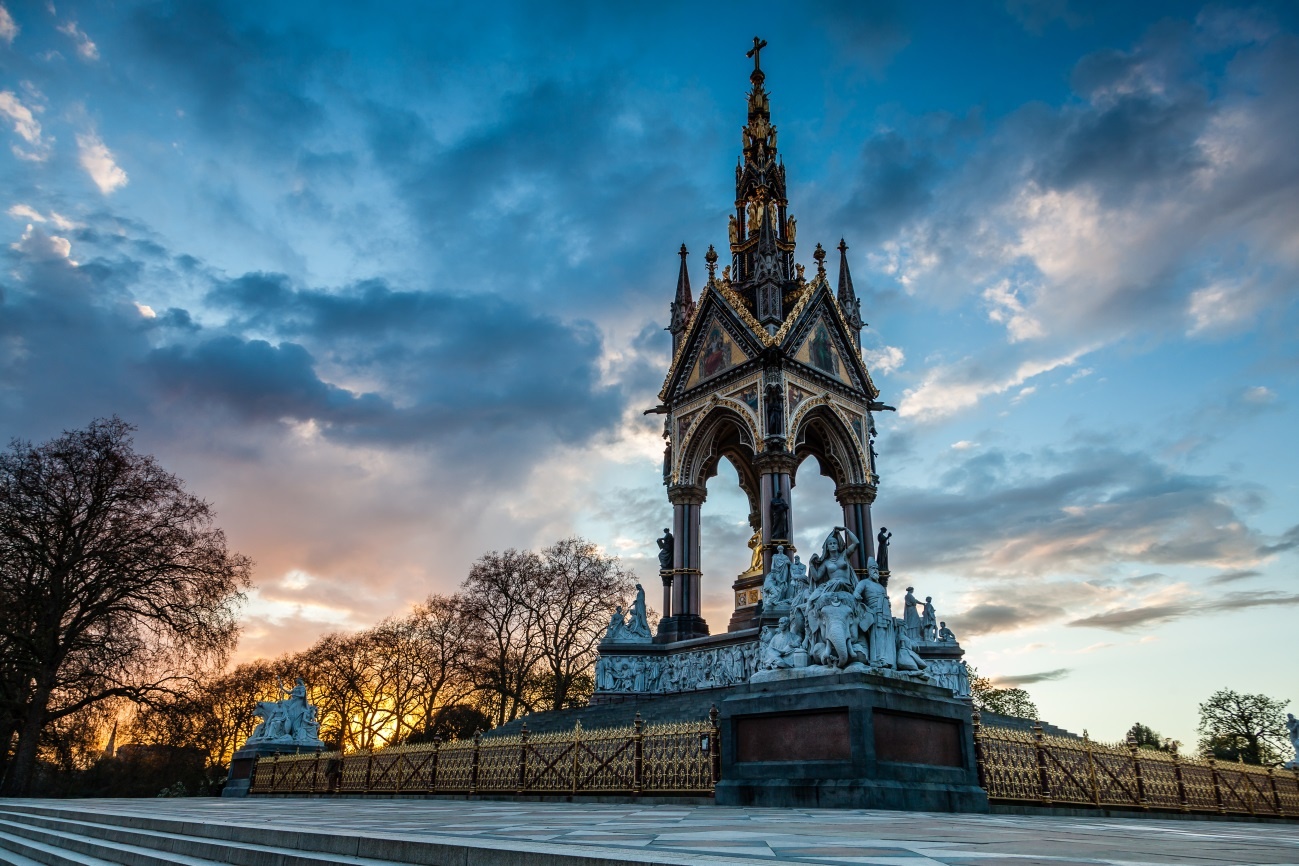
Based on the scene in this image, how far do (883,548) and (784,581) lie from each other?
24.3 ft

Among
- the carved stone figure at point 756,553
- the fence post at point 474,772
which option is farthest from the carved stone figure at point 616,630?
the fence post at point 474,772

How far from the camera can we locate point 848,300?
32.5 m

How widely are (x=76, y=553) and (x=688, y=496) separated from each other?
1737 centimetres

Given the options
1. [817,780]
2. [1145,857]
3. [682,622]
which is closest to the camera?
[1145,857]

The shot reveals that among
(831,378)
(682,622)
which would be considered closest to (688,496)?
(682,622)

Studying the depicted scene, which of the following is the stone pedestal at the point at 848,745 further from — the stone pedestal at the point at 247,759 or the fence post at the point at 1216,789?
the stone pedestal at the point at 247,759

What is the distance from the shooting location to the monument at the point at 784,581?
9648 mm

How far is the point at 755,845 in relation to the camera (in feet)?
13.5

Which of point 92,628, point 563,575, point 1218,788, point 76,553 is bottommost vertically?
point 1218,788

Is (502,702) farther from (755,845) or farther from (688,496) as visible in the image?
(755,845)

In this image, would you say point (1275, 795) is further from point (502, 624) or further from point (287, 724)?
point (502, 624)

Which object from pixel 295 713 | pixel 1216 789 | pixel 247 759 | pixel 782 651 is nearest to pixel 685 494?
pixel 295 713

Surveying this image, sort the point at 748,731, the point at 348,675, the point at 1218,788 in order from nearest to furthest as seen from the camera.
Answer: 1. the point at 748,731
2. the point at 1218,788
3. the point at 348,675

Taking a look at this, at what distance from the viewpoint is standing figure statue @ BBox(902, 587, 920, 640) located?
2378 cm
